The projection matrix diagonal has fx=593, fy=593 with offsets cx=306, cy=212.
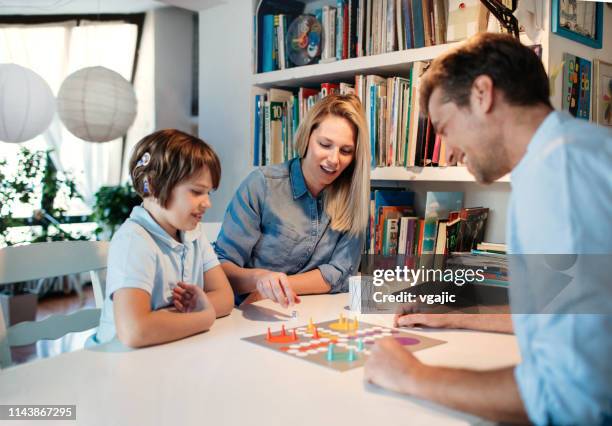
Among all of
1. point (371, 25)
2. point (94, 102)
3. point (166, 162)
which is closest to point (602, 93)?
point (371, 25)

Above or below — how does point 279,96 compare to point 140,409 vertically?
above

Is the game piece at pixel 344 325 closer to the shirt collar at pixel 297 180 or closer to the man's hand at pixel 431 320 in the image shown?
the man's hand at pixel 431 320

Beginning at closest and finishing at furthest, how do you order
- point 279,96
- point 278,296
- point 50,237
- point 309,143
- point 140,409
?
1. point 140,409
2. point 278,296
3. point 309,143
4. point 279,96
5. point 50,237

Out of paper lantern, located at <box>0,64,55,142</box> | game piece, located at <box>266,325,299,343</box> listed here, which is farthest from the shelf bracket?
paper lantern, located at <box>0,64,55,142</box>

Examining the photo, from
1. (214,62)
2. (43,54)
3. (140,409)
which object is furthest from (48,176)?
(140,409)

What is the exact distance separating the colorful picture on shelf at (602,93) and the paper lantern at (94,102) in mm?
2992

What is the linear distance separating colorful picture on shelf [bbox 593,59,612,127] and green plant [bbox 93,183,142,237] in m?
4.13

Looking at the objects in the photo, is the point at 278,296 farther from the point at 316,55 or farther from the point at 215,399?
the point at 316,55

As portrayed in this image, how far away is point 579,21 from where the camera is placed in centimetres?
202

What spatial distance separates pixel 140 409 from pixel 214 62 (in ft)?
7.84

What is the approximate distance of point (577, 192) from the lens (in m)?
0.81

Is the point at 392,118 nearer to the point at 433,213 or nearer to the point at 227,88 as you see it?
the point at 433,213

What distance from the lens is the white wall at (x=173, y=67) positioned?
575 centimetres

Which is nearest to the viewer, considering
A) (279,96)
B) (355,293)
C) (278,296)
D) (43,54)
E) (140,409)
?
(140,409)
